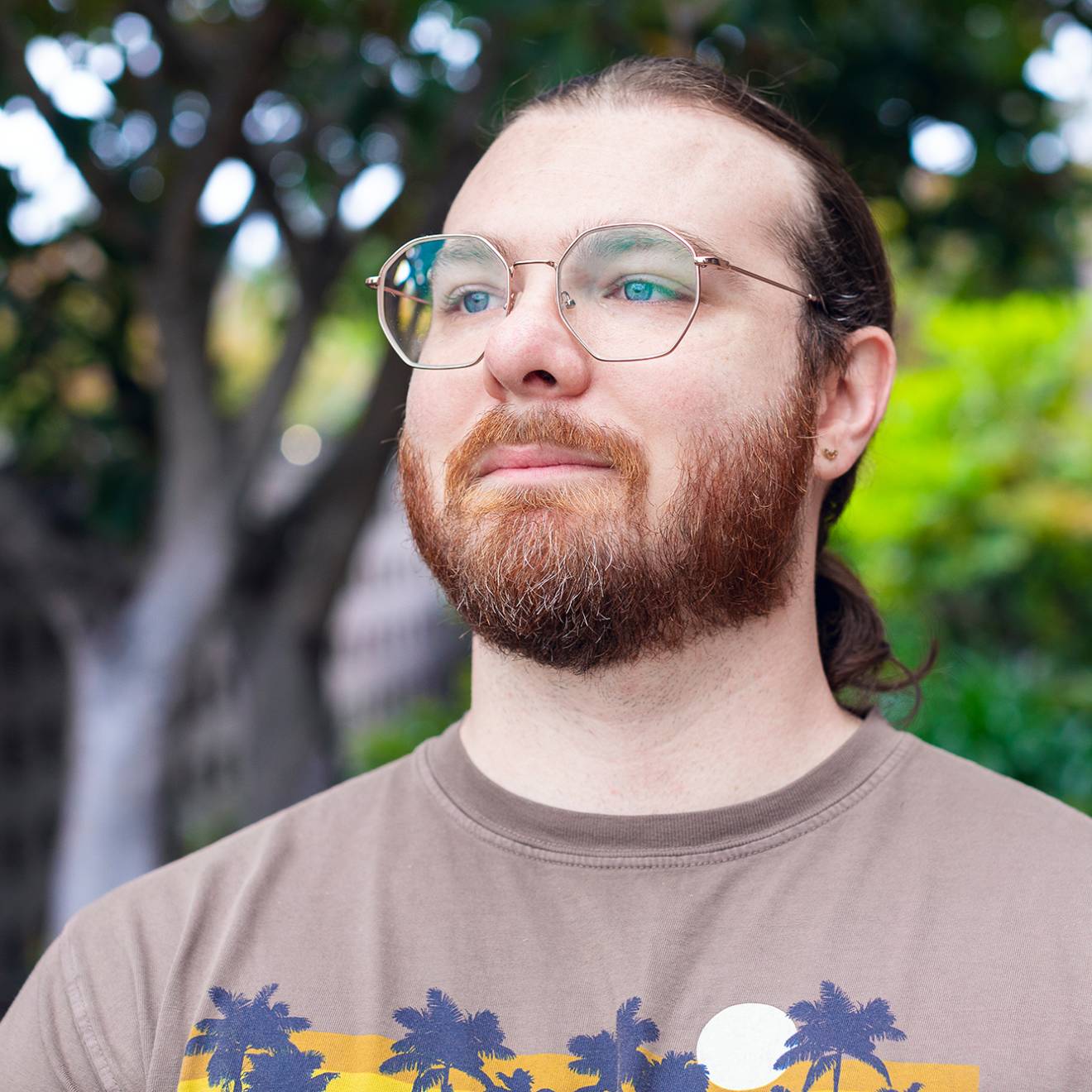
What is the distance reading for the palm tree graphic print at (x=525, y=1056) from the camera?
4.80 ft

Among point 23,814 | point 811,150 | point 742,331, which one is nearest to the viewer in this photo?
point 742,331

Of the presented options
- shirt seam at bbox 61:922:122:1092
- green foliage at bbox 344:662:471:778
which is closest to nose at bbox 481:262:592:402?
shirt seam at bbox 61:922:122:1092

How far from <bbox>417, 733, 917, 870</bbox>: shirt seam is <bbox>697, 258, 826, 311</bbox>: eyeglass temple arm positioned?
29.3 inches

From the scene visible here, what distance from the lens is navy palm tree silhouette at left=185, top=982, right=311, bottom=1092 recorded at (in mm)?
1535

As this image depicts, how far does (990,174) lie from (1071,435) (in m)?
2.95

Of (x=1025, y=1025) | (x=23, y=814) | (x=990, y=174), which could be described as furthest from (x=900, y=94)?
(x=23, y=814)

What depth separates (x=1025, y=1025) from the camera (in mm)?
1465

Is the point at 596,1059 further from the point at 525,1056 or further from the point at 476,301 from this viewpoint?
the point at 476,301

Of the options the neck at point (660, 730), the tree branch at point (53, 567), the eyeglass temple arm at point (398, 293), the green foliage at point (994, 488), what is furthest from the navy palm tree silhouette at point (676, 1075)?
the green foliage at point (994, 488)

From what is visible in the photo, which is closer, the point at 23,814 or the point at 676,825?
the point at 676,825

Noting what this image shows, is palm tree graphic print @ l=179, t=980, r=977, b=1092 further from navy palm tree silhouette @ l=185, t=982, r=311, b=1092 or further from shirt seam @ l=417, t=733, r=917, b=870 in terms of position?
shirt seam @ l=417, t=733, r=917, b=870

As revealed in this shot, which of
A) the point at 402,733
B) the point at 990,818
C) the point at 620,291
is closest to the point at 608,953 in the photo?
A: the point at 990,818

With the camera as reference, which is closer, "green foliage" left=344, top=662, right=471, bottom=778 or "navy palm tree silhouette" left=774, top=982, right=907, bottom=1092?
"navy palm tree silhouette" left=774, top=982, right=907, bottom=1092

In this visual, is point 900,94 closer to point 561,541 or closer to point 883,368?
point 883,368
